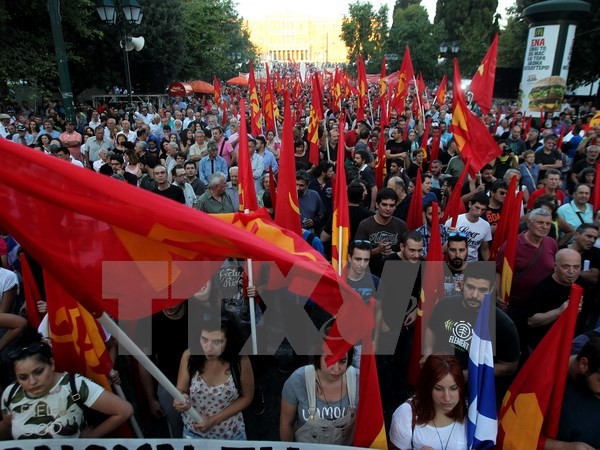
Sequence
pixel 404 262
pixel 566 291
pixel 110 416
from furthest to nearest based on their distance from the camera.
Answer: pixel 404 262, pixel 566 291, pixel 110 416

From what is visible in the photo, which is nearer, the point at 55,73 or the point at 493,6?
the point at 55,73

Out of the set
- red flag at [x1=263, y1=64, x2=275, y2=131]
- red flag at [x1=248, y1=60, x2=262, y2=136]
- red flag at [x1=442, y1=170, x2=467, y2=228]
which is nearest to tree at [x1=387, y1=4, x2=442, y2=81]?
red flag at [x1=263, y1=64, x2=275, y2=131]

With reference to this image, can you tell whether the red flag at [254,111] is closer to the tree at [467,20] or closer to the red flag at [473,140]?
the red flag at [473,140]

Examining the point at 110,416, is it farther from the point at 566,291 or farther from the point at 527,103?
the point at 527,103

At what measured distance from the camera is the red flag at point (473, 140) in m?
5.95

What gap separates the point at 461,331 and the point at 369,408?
970 millimetres

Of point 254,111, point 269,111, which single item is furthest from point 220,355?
point 269,111

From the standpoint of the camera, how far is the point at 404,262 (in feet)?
12.5

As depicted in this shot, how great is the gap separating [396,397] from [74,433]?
7.92ft

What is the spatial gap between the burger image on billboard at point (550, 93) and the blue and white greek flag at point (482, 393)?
19.3 m

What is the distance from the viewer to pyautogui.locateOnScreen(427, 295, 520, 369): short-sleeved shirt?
289 cm

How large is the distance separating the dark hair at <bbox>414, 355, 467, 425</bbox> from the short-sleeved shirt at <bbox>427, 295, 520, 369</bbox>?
0.55 m

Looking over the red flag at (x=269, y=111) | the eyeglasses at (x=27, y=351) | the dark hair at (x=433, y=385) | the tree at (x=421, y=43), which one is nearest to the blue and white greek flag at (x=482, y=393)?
the dark hair at (x=433, y=385)

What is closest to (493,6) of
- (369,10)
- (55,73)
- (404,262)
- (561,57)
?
(369,10)
